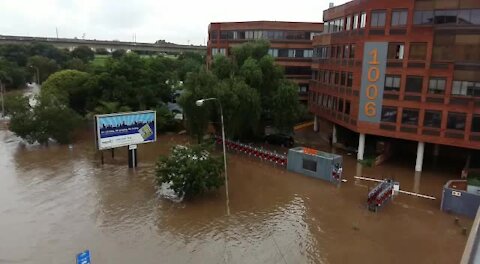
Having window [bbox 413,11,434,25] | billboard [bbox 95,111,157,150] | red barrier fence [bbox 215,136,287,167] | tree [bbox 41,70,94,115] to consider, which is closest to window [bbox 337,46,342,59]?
window [bbox 413,11,434,25]

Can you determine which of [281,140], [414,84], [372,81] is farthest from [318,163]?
[281,140]

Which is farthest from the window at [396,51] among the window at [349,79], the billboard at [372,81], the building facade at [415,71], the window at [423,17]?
the window at [349,79]

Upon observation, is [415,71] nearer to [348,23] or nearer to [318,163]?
[348,23]

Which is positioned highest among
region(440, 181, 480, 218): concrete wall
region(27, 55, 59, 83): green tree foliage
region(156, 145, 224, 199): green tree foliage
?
region(27, 55, 59, 83): green tree foliage

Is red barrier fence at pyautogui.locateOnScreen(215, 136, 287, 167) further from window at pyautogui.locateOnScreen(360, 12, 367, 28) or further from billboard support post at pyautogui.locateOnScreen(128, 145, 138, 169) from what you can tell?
window at pyautogui.locateOnScreen(360, 12, 367, 28)

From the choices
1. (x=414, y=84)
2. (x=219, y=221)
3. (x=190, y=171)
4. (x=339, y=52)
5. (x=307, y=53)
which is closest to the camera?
(x=219, y=221)

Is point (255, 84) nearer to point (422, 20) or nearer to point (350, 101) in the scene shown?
point (350, 101)

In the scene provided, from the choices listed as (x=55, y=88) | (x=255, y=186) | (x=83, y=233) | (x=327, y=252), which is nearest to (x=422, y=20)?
(x=255, y=186)
